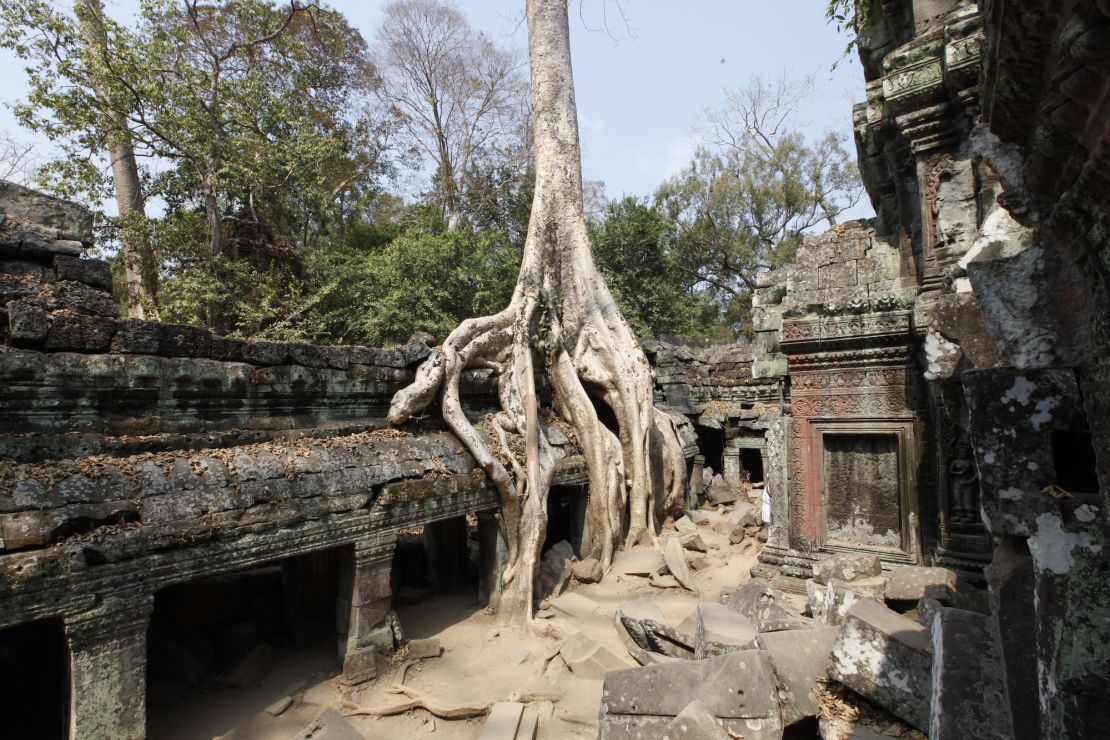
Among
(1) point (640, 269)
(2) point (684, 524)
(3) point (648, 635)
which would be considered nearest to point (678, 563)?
(2) point (684, 524)

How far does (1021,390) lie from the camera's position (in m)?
1.51

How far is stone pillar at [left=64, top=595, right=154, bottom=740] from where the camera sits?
2.95 m

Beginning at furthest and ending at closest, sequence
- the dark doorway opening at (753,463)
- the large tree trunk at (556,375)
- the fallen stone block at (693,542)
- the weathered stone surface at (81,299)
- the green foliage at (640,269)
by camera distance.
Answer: the green foliage at (640,269)
the dark doorway opening at (753,463)
the fallen stone block at (693,542)
the large tree trunk at (556,375)
the weathered stone surface at (81,299)

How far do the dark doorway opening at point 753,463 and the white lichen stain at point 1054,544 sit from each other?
39.1ft

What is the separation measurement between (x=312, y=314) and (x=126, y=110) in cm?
420

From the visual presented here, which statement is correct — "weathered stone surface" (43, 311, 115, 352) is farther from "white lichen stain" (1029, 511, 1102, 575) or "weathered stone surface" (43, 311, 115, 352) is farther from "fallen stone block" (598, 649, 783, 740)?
"white lichen stain" (1029, 511, 1102, 575)

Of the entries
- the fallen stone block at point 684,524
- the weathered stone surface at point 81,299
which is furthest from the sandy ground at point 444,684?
the weathered stone surface at point 81,299

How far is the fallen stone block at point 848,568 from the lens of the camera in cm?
431

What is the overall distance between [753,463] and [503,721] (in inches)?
416

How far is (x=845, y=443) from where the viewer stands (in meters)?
4.89

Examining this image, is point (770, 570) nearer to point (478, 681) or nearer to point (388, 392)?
point (478, 681)

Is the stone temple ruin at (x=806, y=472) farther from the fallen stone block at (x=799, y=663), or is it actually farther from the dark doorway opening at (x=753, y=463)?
the dark doorway opening at (x=753, y=463)

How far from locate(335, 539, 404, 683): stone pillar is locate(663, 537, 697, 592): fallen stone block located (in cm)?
315

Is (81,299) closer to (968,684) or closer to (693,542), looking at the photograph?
(968,684)
